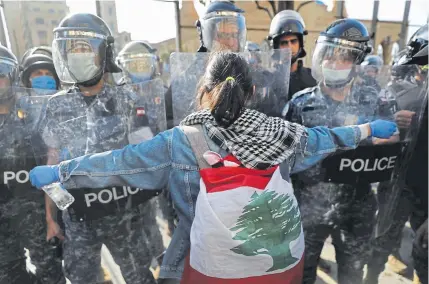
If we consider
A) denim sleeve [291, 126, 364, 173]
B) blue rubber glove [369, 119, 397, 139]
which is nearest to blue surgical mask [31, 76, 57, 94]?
denim sleeve [291, 126, 364, 173]

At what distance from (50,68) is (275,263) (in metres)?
3.04

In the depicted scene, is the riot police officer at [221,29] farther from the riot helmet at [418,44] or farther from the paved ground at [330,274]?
the paved ground at [330,274]

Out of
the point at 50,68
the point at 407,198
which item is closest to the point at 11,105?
the point at 50,68

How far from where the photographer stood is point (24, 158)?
6.14 ft

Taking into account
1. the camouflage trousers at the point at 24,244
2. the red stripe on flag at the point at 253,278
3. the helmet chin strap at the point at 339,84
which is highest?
the helmet chin strap at the point at 339,84

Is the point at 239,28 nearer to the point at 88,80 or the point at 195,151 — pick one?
the point at 88,80

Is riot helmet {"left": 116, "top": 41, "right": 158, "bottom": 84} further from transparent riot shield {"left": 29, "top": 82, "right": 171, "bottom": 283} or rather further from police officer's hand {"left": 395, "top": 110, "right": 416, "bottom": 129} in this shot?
police officer's hand {"left": 395, "top": 110, "right": 416, "bottom": 129}

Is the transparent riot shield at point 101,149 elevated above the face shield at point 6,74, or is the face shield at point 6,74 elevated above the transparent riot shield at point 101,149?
the face shield at point 6,74

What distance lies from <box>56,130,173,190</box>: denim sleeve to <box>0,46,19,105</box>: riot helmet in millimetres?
901

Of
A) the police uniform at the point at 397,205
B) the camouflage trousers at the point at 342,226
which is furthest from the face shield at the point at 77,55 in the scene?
the police uniform at the point at 397,205

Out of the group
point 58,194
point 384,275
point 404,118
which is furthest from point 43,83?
point 384,275

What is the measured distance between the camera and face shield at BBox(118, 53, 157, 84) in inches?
170

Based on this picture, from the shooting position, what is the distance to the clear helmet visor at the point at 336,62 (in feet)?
6.53

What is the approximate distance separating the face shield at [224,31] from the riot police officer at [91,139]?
0.78 meters
